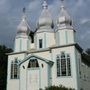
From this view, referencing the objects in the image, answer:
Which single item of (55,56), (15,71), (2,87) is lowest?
(2,87)

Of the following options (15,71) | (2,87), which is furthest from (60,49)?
(2,87)

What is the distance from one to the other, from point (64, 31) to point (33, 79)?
7.98 m

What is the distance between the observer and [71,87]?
25516 millimetres

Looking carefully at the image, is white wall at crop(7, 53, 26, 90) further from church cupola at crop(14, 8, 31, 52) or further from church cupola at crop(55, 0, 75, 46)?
church cupola at crop(55, 0, 75, 46)

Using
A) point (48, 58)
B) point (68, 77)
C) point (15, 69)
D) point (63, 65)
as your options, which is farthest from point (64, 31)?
point (15, 69)

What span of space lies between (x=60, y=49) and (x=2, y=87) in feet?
61.6

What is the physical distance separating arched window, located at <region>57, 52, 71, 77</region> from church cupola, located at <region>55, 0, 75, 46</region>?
2.12m

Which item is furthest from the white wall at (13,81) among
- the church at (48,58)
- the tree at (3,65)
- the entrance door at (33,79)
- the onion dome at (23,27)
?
the tree at (3,65)

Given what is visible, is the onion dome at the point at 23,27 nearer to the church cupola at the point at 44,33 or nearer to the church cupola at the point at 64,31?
the church cupola at the point at 44,33

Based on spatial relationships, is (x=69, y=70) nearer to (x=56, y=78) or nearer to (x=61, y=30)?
(x=56, y=78)

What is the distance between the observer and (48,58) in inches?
1139

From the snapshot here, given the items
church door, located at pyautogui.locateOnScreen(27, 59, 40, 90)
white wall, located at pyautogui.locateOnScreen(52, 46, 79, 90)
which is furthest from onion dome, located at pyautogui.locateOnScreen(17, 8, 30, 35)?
white wall, located at pyautogui.locateOnScreen(52, 46, 79, 90)

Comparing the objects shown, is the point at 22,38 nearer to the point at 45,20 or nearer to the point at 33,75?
the point at 45,20

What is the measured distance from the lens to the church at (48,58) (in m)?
26.6
